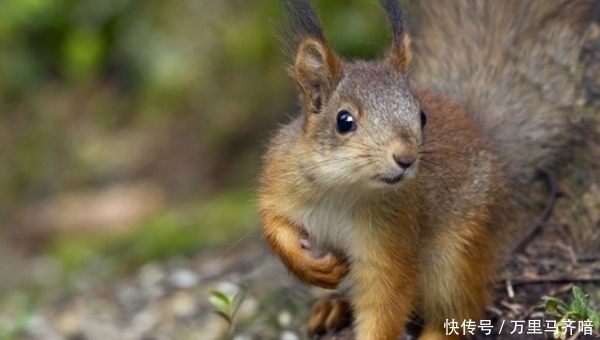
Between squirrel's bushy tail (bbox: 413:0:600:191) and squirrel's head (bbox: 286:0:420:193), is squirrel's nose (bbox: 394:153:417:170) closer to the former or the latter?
squirrel's head (bbox: 286:0:420:193)

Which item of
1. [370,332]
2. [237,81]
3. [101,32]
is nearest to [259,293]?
[370,332]

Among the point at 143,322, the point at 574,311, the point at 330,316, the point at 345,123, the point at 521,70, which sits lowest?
the point at 143,322

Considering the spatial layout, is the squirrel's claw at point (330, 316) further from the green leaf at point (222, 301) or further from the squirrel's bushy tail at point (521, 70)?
the squirrel's bushy tail at point (521, 70)

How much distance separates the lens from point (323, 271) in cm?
314

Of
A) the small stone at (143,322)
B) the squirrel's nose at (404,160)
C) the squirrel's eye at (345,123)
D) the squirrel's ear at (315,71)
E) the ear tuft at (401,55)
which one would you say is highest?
the ear tuft at (401,55)

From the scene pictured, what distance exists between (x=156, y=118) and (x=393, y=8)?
4.77 meters

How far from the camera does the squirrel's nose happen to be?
2748 mm

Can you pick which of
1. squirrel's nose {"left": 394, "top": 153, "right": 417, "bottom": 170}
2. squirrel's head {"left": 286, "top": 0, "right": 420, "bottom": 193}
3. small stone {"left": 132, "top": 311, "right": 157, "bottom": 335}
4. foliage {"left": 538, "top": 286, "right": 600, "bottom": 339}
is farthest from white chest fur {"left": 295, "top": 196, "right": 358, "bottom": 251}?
small stone {"left": 132, "top": 311, "right": 157, "bottom": 335}

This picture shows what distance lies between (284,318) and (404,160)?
4.75 ft

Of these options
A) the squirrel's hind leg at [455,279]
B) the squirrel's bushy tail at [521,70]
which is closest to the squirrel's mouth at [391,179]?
the squirrel's hind leg at [455,279]

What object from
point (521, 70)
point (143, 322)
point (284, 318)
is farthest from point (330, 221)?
point (143, 322)

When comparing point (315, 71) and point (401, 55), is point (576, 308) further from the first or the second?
point (315, 71)

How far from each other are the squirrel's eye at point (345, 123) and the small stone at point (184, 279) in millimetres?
2081

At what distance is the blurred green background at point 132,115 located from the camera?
21.6 ft
